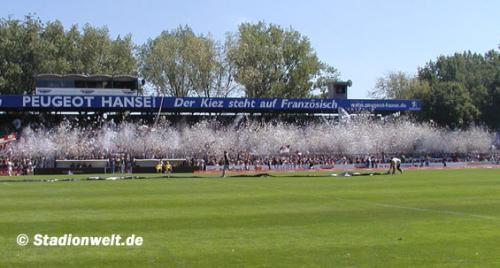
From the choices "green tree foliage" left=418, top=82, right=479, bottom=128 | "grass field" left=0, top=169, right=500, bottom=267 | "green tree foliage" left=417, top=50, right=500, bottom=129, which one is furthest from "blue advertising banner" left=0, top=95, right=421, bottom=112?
"grass field" left=0, top=169, right=500, bottom=267

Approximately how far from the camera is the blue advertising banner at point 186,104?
7788cm

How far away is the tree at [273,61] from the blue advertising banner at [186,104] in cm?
1880

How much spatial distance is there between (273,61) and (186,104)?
98.7 ft

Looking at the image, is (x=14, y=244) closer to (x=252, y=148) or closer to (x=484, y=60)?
(x=252, y=148)

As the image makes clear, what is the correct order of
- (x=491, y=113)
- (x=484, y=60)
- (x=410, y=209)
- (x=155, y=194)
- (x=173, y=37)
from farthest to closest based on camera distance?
(x=484, y=60) → (x=491, y=113) → (x=173, y=37) → (x=155, y=194) → (x=410, y=209)

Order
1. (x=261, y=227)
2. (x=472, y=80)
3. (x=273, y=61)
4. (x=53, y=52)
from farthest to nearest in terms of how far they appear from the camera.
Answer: (x=472, y=80) → (x=273, y=61) → (x=53, y=52) → (x=261, y=227)

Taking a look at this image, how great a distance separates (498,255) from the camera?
14.1m

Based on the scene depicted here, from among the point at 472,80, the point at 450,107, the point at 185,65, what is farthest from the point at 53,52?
the point at 472,80

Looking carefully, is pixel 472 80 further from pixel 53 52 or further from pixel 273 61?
pixel 53 52

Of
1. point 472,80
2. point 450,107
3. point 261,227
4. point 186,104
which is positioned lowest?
point 261,227

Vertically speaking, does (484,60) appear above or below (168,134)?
above

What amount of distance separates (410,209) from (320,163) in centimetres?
4856

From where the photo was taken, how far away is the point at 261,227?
60.5 feet

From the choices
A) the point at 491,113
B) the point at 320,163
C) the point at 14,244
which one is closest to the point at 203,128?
the point at 320,163
